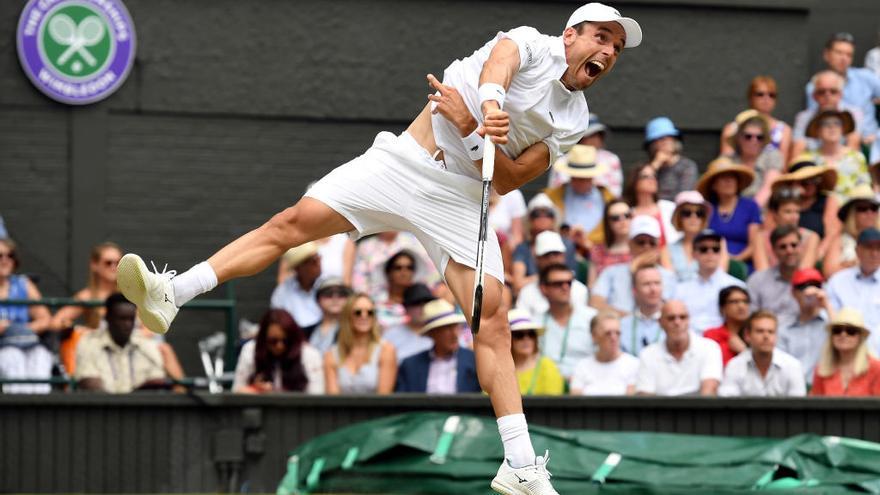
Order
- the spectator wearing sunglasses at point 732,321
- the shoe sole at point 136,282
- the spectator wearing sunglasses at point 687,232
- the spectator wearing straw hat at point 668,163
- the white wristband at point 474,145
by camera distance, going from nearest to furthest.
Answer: the shoe sole at point 136,282 → the white wristband at point 474,145 → the spectator wearing sunglasses at point 732,321 → the spectator wearing sunglasses at point 687,232 → the spectator wearing straw hat at point 668,163

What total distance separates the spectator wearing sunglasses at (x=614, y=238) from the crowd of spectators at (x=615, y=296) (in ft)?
0.04

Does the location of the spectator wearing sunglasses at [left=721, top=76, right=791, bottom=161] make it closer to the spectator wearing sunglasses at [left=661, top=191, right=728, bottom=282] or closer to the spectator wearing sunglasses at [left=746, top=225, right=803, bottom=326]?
the spectator wearing sunglasses at [left=661, top=191, right=728, bottom=282]

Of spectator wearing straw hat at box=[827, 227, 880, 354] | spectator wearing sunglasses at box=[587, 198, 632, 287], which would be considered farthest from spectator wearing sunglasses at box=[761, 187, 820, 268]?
spectator wearing sunglasses at box=[587, 198, 632, 287]

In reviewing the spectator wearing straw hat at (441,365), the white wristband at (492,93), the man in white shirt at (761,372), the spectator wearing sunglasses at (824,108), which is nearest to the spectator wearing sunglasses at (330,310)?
the spectator wearing straw hat at (441,365)

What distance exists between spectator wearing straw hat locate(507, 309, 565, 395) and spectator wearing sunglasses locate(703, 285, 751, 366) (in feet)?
3.92

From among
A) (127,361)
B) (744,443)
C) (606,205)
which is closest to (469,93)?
(744,443)

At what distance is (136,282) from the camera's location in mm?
7305

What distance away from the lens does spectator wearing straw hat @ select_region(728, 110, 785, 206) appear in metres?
13.8

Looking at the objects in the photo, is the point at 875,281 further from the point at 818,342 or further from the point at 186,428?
the point at 186,428

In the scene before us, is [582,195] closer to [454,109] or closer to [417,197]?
[417,197]

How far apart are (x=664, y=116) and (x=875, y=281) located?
407cm

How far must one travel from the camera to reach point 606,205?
511 inches

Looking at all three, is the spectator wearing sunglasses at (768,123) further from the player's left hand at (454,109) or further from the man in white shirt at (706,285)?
the player's left hand at (454,109)

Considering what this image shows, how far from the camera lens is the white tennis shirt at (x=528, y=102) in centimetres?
Result: 742
